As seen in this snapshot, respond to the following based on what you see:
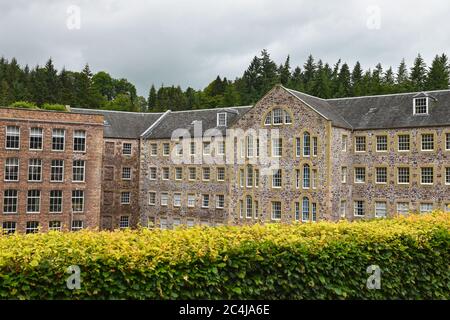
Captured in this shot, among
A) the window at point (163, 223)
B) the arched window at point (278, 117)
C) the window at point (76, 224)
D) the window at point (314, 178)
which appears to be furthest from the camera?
the window at point (163, 223)

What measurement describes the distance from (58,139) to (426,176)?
31405 mm

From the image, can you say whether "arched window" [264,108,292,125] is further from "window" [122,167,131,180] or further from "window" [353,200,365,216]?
"window" [122,167,131,180]

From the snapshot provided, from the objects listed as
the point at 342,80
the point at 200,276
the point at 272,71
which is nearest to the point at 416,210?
the point at 200,276

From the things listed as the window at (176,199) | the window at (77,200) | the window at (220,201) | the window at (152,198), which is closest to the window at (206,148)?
the window at (220,201)

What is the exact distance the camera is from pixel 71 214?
147 feet

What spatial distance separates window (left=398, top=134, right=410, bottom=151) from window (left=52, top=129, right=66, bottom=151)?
29.1 meters

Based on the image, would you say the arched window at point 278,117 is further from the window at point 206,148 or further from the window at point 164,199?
the window at point 164,199

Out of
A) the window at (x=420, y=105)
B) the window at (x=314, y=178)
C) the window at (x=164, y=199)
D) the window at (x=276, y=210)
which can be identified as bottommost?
the window at (x=276, y=210)

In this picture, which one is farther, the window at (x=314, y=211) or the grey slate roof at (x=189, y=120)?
the grey slate roof at (x=189, y=120)

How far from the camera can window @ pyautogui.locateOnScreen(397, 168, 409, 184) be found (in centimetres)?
4016

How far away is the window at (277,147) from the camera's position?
140ft

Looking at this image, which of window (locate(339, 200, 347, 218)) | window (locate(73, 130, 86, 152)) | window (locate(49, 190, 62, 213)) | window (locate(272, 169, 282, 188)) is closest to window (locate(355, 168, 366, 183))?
window (locate(339, 200, 347, 218))

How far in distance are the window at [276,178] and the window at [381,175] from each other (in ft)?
26.4
